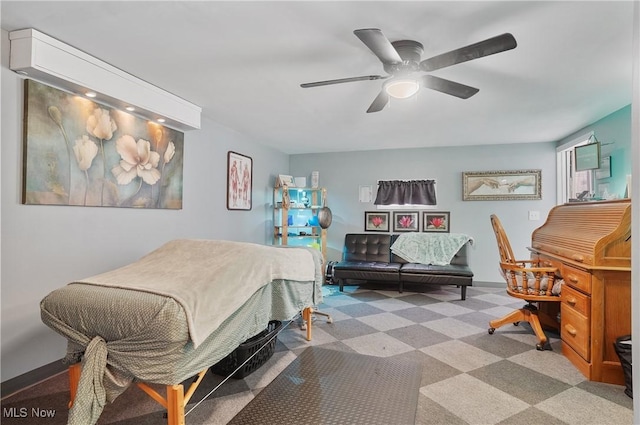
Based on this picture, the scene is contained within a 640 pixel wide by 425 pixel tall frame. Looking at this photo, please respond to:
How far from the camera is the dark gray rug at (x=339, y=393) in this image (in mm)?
1834

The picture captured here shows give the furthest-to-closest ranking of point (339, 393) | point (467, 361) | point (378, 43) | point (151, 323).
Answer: point (467, 361) → point (339, 393) → point (378, 43) → point (151, 323)

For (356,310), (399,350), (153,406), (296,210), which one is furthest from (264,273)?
(296,210)

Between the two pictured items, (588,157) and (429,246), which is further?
(429,246)

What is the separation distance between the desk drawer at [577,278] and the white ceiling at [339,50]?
1.54 metres

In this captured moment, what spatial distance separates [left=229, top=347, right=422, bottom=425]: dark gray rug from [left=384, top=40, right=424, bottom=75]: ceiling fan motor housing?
2080mm

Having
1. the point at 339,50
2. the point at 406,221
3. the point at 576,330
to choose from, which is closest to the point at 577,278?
the point at 576,330

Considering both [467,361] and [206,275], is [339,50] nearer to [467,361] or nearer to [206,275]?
[206,275]

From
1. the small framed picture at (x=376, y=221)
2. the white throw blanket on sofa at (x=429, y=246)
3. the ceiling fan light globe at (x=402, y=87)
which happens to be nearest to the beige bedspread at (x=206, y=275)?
the ceiling fan light globe at (x=402, y=87)

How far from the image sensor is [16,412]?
187 cm

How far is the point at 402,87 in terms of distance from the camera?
7.31ft

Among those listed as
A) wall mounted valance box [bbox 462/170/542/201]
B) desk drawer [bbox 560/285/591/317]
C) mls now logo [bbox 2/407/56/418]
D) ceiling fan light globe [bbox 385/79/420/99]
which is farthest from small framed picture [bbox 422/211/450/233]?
mls now logo [bbox 2/407/56/418]

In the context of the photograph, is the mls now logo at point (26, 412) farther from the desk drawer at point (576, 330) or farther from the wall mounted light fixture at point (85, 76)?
the desk drawer at point (576, 330)

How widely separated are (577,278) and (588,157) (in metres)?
1.94

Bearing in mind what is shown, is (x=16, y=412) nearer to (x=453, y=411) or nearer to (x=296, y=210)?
(x=453, y=411)
